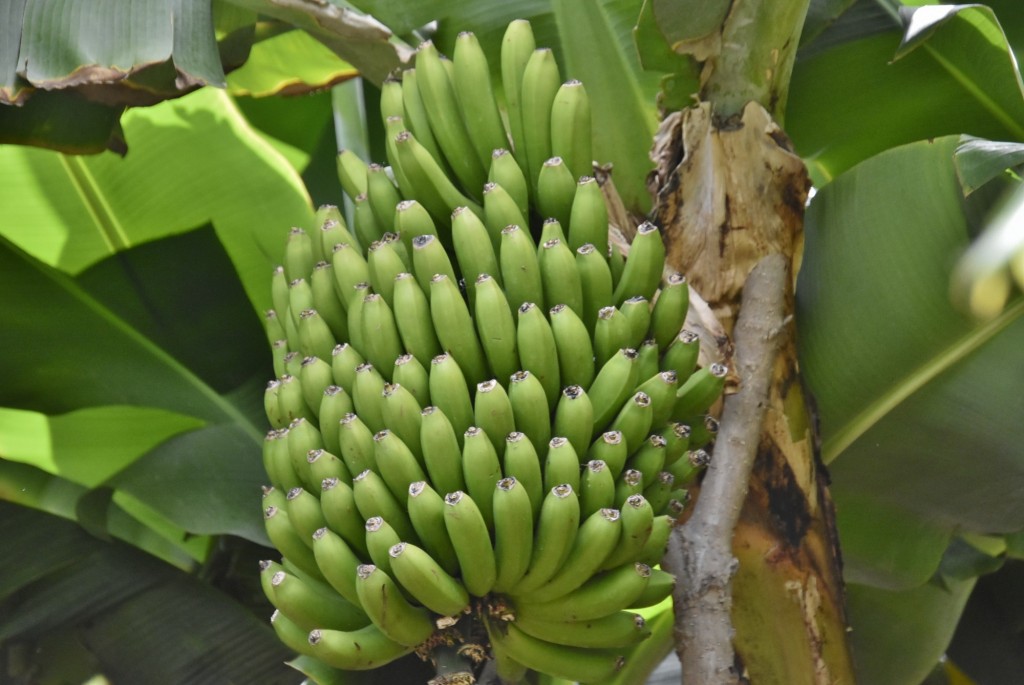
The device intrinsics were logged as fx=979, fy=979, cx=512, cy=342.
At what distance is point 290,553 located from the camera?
1106 mm

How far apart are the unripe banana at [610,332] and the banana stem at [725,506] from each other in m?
0.23

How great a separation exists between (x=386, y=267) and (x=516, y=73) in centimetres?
31

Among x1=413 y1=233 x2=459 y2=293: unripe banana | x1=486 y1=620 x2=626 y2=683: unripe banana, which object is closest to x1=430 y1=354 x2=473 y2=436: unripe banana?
x1=413 y1=233 x2=459 y2=293: unripe banana

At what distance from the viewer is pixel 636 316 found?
113 cm

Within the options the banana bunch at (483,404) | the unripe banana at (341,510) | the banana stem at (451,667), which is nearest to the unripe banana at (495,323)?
the banana bunch at (483,404)

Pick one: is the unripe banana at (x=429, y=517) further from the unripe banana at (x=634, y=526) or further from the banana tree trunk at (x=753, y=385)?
the banana tree trunk at (x=753, y=385)

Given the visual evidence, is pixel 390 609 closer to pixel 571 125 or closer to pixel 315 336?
pixel 315 336

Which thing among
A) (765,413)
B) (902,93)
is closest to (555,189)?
(765,413)

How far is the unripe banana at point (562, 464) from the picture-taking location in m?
0.99

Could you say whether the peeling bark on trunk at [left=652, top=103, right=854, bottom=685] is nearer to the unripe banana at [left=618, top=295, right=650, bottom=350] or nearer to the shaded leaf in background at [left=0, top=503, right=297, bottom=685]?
the unripe banana at [left=618, top=295, right=650, bottom=350]

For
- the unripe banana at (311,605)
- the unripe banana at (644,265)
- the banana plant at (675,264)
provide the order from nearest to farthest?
the unripe banana at (311,605) < the unripe banana at (644,265) < the banana plant at (675,264)

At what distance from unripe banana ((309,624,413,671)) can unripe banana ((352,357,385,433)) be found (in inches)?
8.6

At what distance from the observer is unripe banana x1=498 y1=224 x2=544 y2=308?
1092mm

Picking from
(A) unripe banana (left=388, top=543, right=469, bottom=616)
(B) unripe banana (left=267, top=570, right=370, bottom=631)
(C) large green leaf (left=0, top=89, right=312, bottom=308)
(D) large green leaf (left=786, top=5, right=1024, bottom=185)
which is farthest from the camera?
(C) large green leaf (left=0, top=89, right=312, bottom=308)
